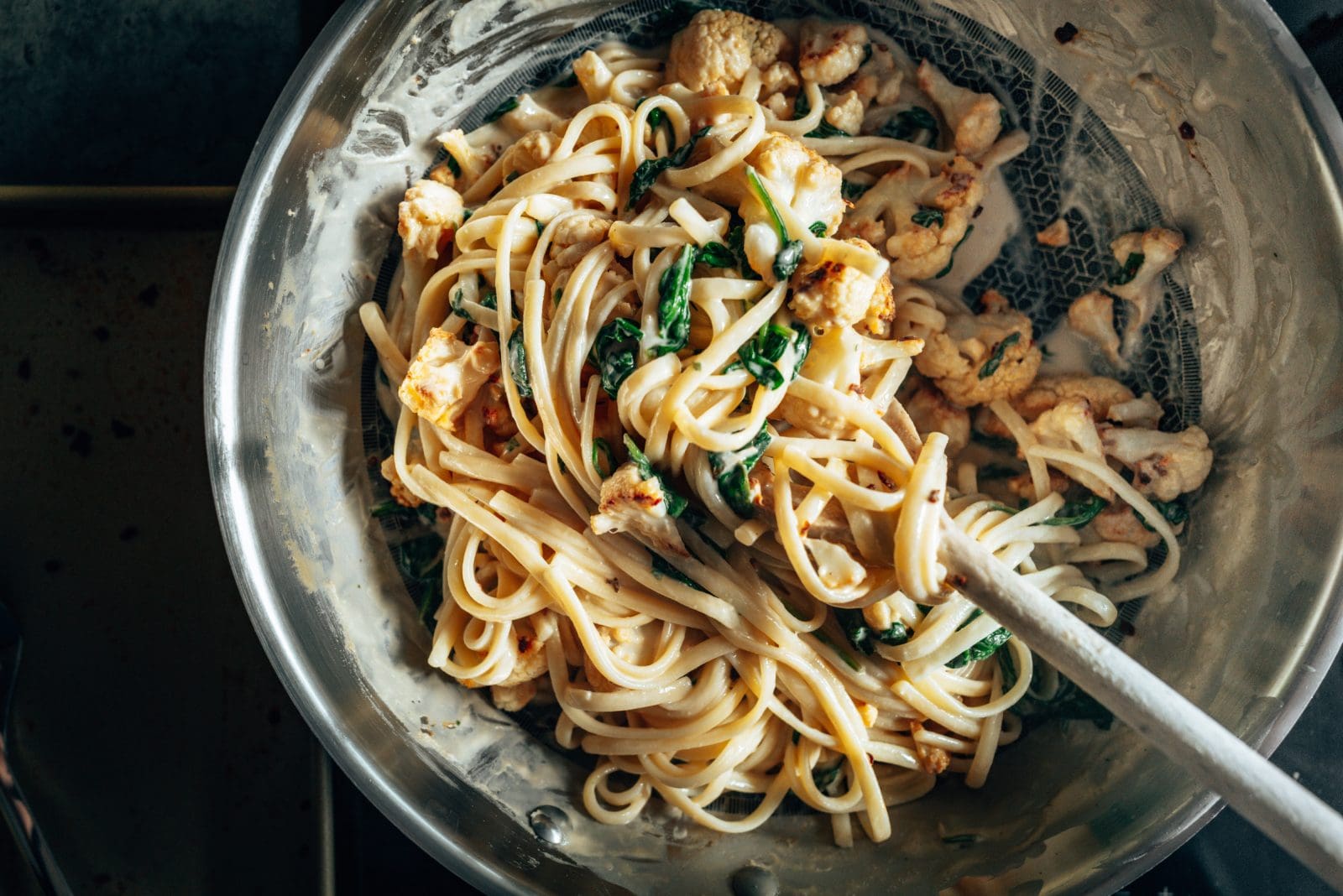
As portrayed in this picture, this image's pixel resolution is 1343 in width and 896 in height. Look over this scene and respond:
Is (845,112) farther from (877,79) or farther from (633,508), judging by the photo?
(633,508)

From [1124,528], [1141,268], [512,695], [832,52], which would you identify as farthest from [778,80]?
[512,695]

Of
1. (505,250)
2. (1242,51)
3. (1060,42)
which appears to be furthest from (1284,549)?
(505,250)

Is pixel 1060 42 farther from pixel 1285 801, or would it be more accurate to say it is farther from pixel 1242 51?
pixel 1285 801

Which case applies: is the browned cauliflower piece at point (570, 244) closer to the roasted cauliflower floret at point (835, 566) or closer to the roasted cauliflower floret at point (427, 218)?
the roasted cauliflower floret at point (427, 218)

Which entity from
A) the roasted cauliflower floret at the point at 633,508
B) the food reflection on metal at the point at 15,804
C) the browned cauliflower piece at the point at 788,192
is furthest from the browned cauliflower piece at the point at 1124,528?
the food reflection on metal at the point at 15,804

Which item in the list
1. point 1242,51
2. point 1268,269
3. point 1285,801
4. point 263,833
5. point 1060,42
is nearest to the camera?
point 1285,801

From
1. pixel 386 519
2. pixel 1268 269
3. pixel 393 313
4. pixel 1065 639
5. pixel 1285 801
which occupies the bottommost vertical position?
pixel 386 519

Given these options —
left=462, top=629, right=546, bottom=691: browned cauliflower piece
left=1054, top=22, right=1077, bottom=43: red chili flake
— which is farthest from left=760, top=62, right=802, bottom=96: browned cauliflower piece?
left=462, top=629, right=546, bottom=691: browned cauliflower piece
